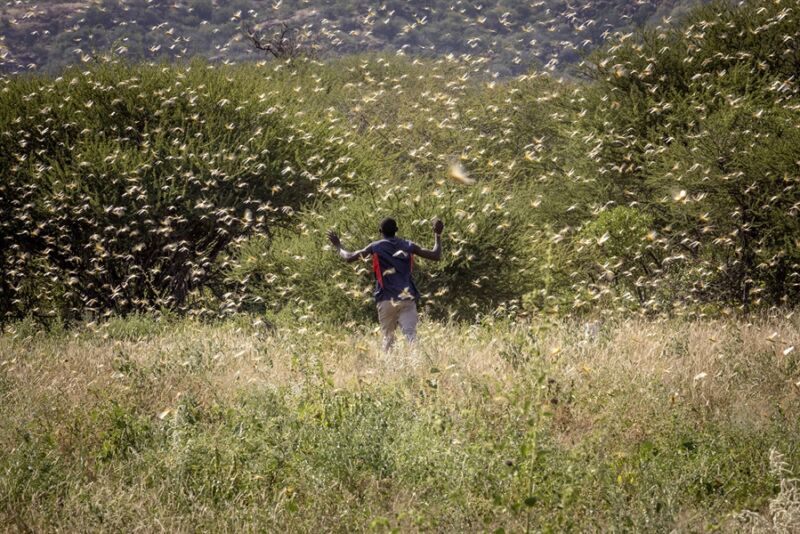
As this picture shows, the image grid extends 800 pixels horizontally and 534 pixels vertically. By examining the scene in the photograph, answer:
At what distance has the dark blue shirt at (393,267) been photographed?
9492mm

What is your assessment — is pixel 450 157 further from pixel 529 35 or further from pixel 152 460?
pixel 529 35

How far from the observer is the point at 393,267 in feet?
31.3

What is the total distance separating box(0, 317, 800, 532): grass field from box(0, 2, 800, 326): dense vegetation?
7315 mm

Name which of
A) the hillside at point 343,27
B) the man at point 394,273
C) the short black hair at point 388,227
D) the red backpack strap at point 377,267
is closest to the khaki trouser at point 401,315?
the man at point 394,273

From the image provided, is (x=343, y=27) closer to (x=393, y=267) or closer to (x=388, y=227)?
(x=388, y=227)

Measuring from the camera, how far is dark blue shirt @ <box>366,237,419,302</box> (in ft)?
31.1

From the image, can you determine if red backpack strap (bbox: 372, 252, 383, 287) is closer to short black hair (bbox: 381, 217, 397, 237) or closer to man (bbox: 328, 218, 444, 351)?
man (bbox: 328, 218, 444, 351)

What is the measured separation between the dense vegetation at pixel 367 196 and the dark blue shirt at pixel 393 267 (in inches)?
232

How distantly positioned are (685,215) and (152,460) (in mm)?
16311

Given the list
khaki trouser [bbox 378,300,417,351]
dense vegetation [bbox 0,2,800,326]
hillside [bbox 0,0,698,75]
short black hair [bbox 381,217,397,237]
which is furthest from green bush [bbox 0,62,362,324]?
hillside [bbox 0,0,698,75]

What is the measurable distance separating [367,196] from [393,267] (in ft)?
33.4

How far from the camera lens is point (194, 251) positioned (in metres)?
23.6

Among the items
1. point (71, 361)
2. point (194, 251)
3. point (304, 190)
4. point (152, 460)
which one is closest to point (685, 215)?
point (304, 190)

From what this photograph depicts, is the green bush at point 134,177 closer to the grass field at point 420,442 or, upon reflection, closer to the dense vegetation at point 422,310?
the dense vegetation at point 422,310
